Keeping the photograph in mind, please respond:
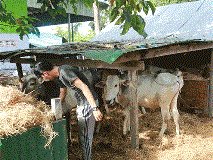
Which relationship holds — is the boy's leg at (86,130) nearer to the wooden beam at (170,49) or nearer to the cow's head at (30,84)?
the wooden beam at (170,49)

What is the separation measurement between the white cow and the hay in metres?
3.03

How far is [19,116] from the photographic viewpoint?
8.11ft

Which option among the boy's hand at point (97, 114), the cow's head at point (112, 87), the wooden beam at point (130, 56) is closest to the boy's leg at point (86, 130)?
the boy's hand at point (97, 114)

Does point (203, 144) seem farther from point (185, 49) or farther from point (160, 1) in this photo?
point (160, 1)

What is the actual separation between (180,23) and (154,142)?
6455 mm

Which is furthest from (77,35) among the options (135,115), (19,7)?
(135,115)

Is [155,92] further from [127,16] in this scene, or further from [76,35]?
[76,35]

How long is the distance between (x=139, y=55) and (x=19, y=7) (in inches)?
306

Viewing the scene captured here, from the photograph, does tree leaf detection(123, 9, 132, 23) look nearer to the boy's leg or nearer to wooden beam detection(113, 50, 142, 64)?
wooden beam detection(113, 50, 142, 64)

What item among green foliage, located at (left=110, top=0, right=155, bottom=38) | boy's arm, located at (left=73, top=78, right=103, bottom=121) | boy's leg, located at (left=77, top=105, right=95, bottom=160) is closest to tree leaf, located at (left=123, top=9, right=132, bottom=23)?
green foliage, located at (left=110, top=0, right=155, bottom=38)

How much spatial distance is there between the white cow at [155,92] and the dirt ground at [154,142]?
0.35 metres

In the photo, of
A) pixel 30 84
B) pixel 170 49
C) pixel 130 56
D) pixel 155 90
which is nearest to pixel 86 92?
pixel 130 56

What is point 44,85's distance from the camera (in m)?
5.05

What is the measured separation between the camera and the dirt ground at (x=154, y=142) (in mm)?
4734
